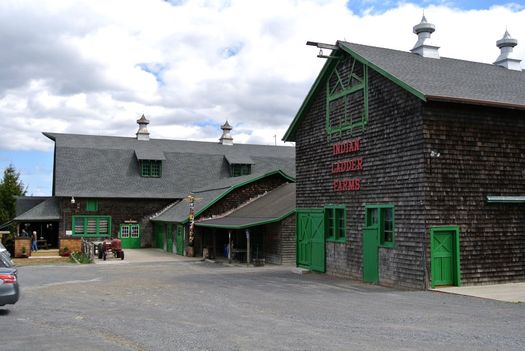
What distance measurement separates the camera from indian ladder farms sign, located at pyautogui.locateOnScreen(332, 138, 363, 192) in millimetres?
19298

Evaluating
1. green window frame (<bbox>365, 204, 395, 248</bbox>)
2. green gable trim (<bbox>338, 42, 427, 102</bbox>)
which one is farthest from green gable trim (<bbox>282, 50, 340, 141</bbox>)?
green window frame (<bbox>365, 204, 395, 248</bbox>)

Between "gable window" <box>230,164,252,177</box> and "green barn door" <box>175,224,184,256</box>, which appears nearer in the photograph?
"green barn door" <box>175,224,184,256</box>

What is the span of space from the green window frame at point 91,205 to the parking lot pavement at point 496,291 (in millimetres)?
27841

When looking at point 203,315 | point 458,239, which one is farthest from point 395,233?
point 203,315

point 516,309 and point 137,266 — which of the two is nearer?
point 516,309

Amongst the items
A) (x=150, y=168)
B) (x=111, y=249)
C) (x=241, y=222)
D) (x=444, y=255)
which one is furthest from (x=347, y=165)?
(x=150, y=168)

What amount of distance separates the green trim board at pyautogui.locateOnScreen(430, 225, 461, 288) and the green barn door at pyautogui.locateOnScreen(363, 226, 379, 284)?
7.72 feet

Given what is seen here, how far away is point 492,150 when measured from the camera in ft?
55.6

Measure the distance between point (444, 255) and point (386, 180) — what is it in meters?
2.95

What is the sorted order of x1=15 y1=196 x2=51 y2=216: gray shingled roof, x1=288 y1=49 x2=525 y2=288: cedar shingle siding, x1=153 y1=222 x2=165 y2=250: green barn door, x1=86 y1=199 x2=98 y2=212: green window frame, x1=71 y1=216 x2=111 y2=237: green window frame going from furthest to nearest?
x1=15 y1=196 x2=51 y2=216: gray shingled roof
x1=86 y1=199 x2=98 y2=212: green window frame
x1=153 y1=222 x2=165 y2=250: green barn door
x1=71 y1=216 x2=111 y2=237: green window frame
x1=288 y1=49 x2=525 y2=288: cedar shingle siding

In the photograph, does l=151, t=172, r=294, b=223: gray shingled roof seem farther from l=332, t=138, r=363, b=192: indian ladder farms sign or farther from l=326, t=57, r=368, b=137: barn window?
l=332, t=138, r=363, b=192: indian ladder farms sign

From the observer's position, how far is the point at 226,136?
4916 centimetres

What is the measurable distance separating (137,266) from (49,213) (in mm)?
13956

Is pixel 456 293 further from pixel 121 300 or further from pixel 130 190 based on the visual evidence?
pixel 130 190
